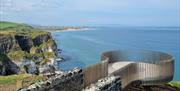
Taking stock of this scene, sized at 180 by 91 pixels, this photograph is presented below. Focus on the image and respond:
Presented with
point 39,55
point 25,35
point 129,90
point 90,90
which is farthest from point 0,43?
point 90,90

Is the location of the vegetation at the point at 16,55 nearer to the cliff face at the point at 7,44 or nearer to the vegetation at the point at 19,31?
the cliff face at the point at 7,44

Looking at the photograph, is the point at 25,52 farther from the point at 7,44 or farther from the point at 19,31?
the point at 19,31

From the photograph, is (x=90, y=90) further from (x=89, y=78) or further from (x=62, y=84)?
(x=89, y=78)

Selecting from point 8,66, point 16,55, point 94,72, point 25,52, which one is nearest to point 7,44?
point 25,52

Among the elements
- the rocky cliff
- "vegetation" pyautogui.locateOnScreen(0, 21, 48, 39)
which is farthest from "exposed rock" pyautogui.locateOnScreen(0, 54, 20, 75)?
"vegetation" pyautogui.locateOnScreen(0, 21, 48, 39)

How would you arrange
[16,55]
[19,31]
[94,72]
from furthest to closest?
[19,31]
[16,55]
[94,72]

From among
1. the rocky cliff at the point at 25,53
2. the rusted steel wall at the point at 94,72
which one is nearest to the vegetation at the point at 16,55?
the rocky cliff at the point at 25,53

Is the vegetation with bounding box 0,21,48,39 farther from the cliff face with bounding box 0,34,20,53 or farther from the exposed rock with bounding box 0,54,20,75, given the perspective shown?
the exposed rock with bounding box 0,54,20,75
